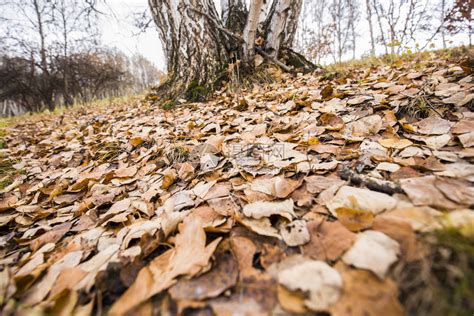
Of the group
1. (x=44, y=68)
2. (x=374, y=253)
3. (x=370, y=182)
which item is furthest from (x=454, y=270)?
(x=44, y=68)

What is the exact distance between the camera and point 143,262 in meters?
0.56

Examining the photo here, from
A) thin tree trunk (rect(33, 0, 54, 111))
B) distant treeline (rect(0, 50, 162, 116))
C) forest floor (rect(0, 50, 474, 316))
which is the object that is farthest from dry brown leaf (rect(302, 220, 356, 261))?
thin tree trunk (rect(33, 0, 54, 111))

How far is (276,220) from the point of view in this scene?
23.3 inches

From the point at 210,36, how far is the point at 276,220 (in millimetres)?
2533

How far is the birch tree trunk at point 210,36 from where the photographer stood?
2496 mm

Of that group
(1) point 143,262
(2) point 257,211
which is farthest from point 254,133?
(1) point 143,262

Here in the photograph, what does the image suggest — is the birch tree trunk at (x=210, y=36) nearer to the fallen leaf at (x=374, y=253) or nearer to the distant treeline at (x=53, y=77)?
the fallen leaf at (x=374, y=253)

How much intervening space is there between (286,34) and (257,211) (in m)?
3.07

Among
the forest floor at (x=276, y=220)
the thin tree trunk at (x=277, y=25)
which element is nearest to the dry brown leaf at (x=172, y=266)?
the forest floor at (x=276, y=220)

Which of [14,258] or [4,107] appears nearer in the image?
[14,258]

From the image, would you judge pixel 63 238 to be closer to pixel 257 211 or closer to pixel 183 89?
pixel 257 211

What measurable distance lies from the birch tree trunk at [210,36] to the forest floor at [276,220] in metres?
1.56

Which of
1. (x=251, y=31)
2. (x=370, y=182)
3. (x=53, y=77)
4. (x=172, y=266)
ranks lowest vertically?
(x=172, y=266)

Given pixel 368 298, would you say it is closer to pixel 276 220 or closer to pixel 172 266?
pixel 276 220
